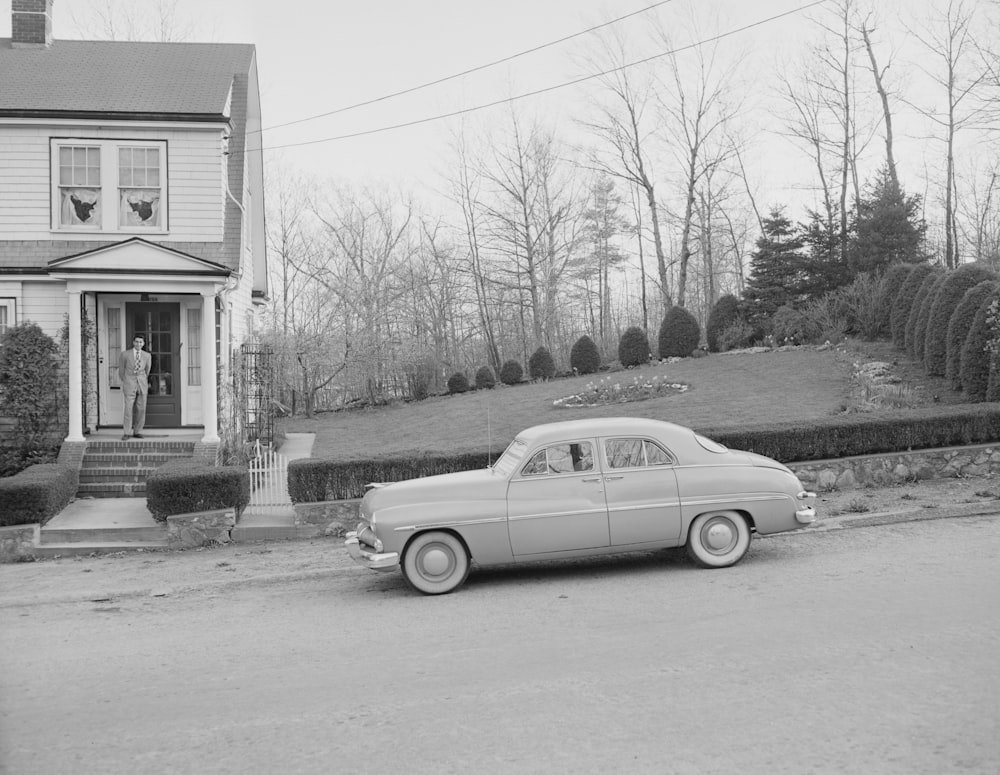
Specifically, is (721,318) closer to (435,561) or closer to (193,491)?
(193,491)

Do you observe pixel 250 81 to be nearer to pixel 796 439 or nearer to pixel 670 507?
pixel 796 439

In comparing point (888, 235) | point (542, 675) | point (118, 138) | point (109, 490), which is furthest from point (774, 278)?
point (542, 675)

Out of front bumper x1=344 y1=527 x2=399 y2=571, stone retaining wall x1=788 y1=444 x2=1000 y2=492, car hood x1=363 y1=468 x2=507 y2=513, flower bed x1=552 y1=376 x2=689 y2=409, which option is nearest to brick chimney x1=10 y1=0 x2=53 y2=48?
flower bed x1=552 y1=376 x2=689 y2=409

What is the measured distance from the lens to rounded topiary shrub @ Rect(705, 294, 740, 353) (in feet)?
109

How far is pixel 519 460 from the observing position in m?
8.76

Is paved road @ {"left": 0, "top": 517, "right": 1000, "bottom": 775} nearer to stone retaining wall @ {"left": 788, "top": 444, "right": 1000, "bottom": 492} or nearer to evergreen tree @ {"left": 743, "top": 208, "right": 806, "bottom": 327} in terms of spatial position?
stone retaining wall @ {"left": 788, "top": 444, "right": 1000, "bottom": 492}

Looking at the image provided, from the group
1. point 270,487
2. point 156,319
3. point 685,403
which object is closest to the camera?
point 270,487

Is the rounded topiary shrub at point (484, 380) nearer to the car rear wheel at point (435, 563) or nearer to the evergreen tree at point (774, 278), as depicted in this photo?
the evergreen tree at point (774, 278)

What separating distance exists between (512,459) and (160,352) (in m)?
11.2

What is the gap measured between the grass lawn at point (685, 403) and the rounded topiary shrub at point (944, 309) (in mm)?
552

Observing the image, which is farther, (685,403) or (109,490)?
(685,403)

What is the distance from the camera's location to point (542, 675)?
5.72 m

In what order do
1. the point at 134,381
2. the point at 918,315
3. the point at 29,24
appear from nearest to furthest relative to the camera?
the point at 134,381
the point at 29,24
the point at 918,315

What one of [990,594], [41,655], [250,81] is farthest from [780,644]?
[250,81]
